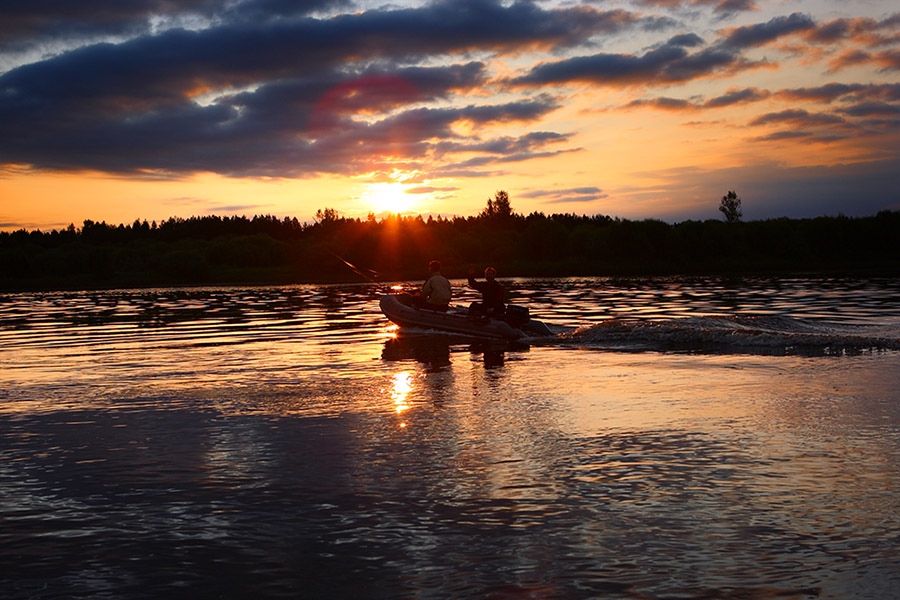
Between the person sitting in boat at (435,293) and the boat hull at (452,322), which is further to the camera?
the person sitting in boat at (435,293)

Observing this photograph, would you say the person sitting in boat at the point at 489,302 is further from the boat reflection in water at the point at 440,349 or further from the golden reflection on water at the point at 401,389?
the golden reflection on water at the point at 401,389

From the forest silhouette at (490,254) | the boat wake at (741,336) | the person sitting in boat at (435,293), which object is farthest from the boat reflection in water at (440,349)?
the forest silhouette at (490,254)

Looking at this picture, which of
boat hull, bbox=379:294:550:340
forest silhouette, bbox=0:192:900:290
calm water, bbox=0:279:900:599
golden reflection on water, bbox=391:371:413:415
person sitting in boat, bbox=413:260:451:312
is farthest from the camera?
forest silhouette, bbox=0:192:900:290

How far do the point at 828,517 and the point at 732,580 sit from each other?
5.51 ft

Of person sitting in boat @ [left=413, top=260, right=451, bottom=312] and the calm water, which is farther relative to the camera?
person sitting in boat @ [left=413, top=260, right=451, bottom=312]

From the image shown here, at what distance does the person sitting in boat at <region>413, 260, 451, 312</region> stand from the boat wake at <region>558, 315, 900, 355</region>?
3.95 meters

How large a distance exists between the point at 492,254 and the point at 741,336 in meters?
95.5

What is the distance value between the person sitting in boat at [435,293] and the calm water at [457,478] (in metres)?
7.53

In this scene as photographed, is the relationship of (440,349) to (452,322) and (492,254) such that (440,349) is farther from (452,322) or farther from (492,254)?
(492,254)

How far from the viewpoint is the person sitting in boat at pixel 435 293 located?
1026 inches

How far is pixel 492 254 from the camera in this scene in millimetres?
116062

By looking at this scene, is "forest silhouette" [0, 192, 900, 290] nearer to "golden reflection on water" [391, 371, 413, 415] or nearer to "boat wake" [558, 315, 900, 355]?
"boat wake" [558, 315, 900, 355]

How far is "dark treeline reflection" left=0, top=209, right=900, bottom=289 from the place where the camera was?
9356 centimetres

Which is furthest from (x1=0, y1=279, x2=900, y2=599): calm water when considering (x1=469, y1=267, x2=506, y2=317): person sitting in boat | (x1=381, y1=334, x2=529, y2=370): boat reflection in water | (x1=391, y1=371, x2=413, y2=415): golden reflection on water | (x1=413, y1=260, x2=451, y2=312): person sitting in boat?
(x1=413, y1=260, x2=451, y2=312): person sitting in boat
